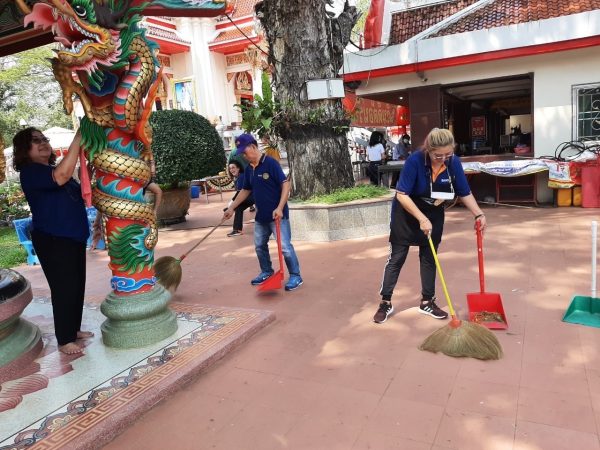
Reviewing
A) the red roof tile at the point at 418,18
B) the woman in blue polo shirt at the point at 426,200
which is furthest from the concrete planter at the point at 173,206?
the woman in blue polo shirt at the point at 426,200

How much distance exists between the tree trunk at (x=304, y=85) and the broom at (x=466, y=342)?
189 inches

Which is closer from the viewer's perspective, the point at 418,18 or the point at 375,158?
the point at 418,18

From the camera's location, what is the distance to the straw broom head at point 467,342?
332 cm

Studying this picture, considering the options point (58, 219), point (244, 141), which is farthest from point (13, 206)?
point (58, 219)

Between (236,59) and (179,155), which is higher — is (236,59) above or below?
above

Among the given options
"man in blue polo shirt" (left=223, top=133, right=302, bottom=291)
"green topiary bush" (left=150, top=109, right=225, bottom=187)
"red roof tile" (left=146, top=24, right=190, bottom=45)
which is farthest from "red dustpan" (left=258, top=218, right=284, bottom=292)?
"red roof tile" (left=146, top=24, right=190, bottom=45)

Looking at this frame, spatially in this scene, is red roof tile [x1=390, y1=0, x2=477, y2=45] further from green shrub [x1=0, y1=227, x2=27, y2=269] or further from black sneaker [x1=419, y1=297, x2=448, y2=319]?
green shrub [x1=0, y1=227, x2=27, y2=269]

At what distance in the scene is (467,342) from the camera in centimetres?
334

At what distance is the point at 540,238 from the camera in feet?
22.1

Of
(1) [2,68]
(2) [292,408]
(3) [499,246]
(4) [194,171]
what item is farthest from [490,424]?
(1) [2,68]

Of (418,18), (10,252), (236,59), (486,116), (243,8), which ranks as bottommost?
(10,252)

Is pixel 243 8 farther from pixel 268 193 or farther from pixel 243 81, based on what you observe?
pixel 268 193

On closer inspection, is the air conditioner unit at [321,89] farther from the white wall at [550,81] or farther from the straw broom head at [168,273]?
the white wall at [550,81]

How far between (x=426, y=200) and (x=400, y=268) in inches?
25.7
